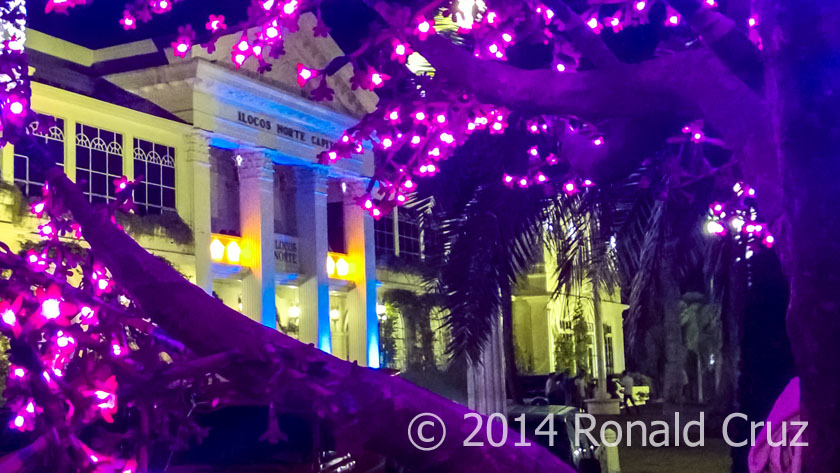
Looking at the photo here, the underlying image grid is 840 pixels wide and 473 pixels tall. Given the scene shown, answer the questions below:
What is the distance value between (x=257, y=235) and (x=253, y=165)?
1.71 metres

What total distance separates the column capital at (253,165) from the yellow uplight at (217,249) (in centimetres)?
189

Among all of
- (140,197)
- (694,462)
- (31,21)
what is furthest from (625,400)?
(31,21)

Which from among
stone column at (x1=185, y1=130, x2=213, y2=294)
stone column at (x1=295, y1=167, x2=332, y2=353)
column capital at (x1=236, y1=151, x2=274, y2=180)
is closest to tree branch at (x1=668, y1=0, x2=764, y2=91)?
stone column at (x1=185, y1=130, x2=213, y2=294)

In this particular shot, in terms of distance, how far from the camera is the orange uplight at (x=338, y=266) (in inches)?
1097

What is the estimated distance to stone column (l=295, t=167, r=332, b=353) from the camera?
26.3m

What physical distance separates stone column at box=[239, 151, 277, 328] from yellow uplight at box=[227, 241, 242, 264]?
171 mm

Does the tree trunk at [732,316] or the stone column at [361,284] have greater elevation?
the stone column at [361,284]

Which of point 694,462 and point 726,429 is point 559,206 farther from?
point 694,462

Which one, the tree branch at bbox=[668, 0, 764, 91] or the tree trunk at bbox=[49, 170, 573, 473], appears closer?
the tree trunk at bbox=[49, 170, 573, 473]

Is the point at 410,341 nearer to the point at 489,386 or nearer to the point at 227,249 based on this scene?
the point at 227,249

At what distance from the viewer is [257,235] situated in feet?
80.6

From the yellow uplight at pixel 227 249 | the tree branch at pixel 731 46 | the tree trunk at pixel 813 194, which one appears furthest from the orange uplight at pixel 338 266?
the tree trunk at pixel 813 194

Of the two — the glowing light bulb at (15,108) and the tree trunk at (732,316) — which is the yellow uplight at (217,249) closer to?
the tree trunk at (732,316)

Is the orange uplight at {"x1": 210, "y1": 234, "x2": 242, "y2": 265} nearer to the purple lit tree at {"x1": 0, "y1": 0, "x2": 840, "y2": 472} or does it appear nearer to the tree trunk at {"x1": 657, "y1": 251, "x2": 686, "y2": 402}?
the tree trunk at {"x1": 657, "y1": 251, "x2": 686, "y2": 402}
